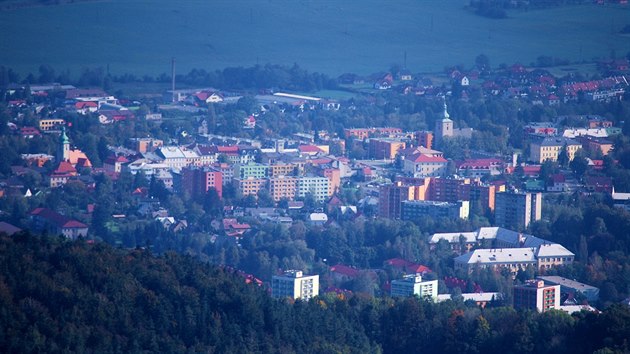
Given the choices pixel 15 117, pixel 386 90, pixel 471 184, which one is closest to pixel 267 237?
pixel 471 184

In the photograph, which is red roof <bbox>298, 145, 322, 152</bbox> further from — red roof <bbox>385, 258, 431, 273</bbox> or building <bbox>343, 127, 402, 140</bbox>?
red roof <bbox>385, 258, 431, 273</bbox>

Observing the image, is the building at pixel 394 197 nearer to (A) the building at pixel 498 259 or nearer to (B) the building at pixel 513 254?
(B) the building at pixel 513 254

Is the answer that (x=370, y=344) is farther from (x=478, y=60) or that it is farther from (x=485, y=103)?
(x=478, y=60)

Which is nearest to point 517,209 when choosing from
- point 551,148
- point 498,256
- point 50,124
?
point 498,256

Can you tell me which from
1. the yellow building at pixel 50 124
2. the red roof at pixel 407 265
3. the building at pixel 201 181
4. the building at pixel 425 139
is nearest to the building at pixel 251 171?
the building at pixel 201 181

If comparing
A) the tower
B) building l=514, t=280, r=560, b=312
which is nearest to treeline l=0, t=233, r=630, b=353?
building l=514, t=280, r=560, b=312

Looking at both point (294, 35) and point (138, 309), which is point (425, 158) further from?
point (294, 35)

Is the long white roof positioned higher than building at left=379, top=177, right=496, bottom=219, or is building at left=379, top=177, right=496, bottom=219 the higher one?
building at left=379, top=177, right=496, bottom=219

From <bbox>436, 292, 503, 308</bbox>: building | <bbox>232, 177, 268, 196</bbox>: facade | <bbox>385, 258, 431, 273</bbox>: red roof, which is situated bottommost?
<bbox>436, 292, 503, 308</bbox>: building
